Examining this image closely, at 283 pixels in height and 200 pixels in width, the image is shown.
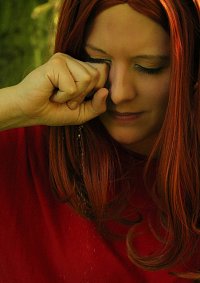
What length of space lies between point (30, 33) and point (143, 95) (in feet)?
3.24

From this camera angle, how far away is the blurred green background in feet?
7.72

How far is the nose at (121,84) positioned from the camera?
57.4 inches

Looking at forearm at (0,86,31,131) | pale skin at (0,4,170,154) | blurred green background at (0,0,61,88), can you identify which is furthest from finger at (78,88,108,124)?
blurred green background at (0,0,61,88)

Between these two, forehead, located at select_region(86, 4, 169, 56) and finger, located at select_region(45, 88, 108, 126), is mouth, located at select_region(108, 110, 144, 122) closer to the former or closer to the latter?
finger, located at select_region(45, 88, 108, 126)

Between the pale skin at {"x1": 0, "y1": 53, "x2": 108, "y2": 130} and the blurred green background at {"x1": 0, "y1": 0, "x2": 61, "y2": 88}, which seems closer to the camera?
the pale skin at {"x1": 0, "y1": 53, "x2": 108, "y2": 130}

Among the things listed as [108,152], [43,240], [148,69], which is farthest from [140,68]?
[43,240]

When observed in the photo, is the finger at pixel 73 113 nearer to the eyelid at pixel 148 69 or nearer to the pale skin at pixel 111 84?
the pale skin at pixel 111 84

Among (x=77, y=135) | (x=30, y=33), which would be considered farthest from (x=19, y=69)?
(x=77, y=135)

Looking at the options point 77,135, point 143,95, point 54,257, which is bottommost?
point 54,257

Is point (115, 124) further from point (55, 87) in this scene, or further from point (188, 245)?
point (188, 245)

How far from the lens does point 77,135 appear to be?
163 centimetres

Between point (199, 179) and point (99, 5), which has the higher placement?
point (99, 5)

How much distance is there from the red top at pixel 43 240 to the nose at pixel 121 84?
0.99ft

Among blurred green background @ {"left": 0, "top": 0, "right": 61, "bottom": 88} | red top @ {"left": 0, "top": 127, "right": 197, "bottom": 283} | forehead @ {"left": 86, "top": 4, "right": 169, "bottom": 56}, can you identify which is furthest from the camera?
blurred green background @ {"left": 0, "top": 0, "right": 61, "bottom": 88}
